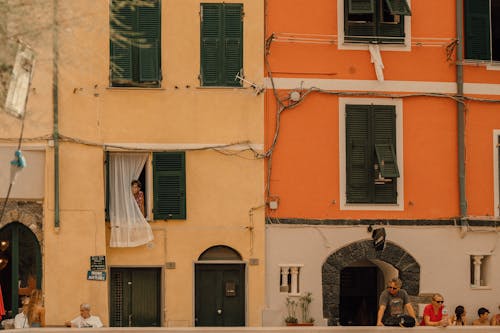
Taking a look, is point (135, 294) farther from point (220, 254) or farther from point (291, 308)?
point (291, 308)

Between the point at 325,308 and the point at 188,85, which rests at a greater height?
the point at 188,85

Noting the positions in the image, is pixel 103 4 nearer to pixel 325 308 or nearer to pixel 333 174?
pixel 333 174

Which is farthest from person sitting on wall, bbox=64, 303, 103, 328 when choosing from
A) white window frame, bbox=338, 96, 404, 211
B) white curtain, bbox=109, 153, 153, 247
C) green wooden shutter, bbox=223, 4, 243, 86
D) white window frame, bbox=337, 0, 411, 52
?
white window frame, bbox=337, 0, 411, 52

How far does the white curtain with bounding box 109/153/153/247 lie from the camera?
973 inches

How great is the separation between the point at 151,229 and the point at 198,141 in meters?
1.78

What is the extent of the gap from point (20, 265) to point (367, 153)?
6518 mm

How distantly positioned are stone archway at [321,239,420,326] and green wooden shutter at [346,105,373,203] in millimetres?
896

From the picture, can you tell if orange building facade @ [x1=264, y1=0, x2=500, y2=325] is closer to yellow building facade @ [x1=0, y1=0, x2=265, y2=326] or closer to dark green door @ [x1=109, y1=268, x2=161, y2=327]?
yellow building facade @ [x1=0, y1=0, x2=265, y2=326]

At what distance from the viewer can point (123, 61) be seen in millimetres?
24766

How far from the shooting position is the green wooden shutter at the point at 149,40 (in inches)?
971

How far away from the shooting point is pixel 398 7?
24.8m

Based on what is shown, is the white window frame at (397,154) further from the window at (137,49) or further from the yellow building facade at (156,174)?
the window at (137,49)

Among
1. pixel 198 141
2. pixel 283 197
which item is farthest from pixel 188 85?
pixel 283 197

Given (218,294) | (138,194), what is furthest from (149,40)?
(218,294)
